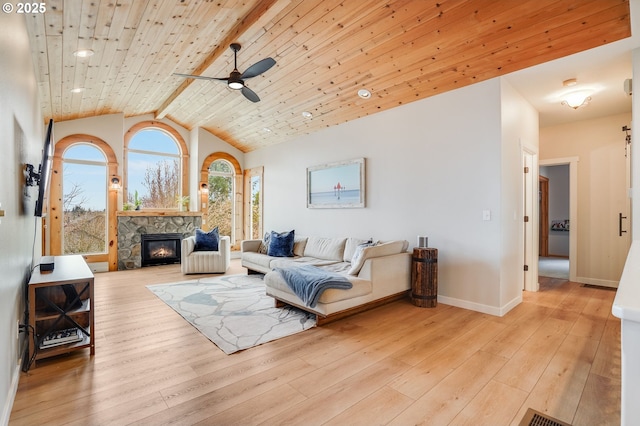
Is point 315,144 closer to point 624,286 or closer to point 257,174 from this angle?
point 257,174

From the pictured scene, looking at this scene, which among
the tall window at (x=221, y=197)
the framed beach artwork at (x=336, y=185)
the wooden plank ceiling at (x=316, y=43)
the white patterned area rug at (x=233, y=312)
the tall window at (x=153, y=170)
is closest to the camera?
the wooden plank ceiling at (x=316, y=43)

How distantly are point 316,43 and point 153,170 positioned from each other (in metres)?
5.41

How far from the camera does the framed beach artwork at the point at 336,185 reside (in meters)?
5.20

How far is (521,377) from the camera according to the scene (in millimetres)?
2254

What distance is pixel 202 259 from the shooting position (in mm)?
5961

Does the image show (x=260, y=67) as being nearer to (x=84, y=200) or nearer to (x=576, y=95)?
(x=576, y=95)

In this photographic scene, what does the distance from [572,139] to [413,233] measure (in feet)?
11.7

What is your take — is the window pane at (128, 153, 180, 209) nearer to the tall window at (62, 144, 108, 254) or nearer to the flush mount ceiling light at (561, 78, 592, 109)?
the tall window at (62, 144, 108, 254)

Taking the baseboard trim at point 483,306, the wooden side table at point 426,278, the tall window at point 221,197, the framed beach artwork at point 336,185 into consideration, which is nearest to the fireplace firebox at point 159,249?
the tall window at point 221,197

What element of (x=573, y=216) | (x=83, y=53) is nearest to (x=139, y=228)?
(x=83, y=53)

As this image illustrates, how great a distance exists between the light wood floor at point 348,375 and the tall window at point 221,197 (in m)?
4.75

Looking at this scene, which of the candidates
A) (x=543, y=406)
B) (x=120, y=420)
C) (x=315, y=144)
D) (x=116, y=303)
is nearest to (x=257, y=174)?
(x=315, y=144)

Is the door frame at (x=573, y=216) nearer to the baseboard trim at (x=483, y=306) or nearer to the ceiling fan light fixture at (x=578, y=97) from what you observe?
the ceiling fan light fixture at (x=578, y=97)

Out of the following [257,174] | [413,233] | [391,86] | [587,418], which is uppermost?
[391,86]
